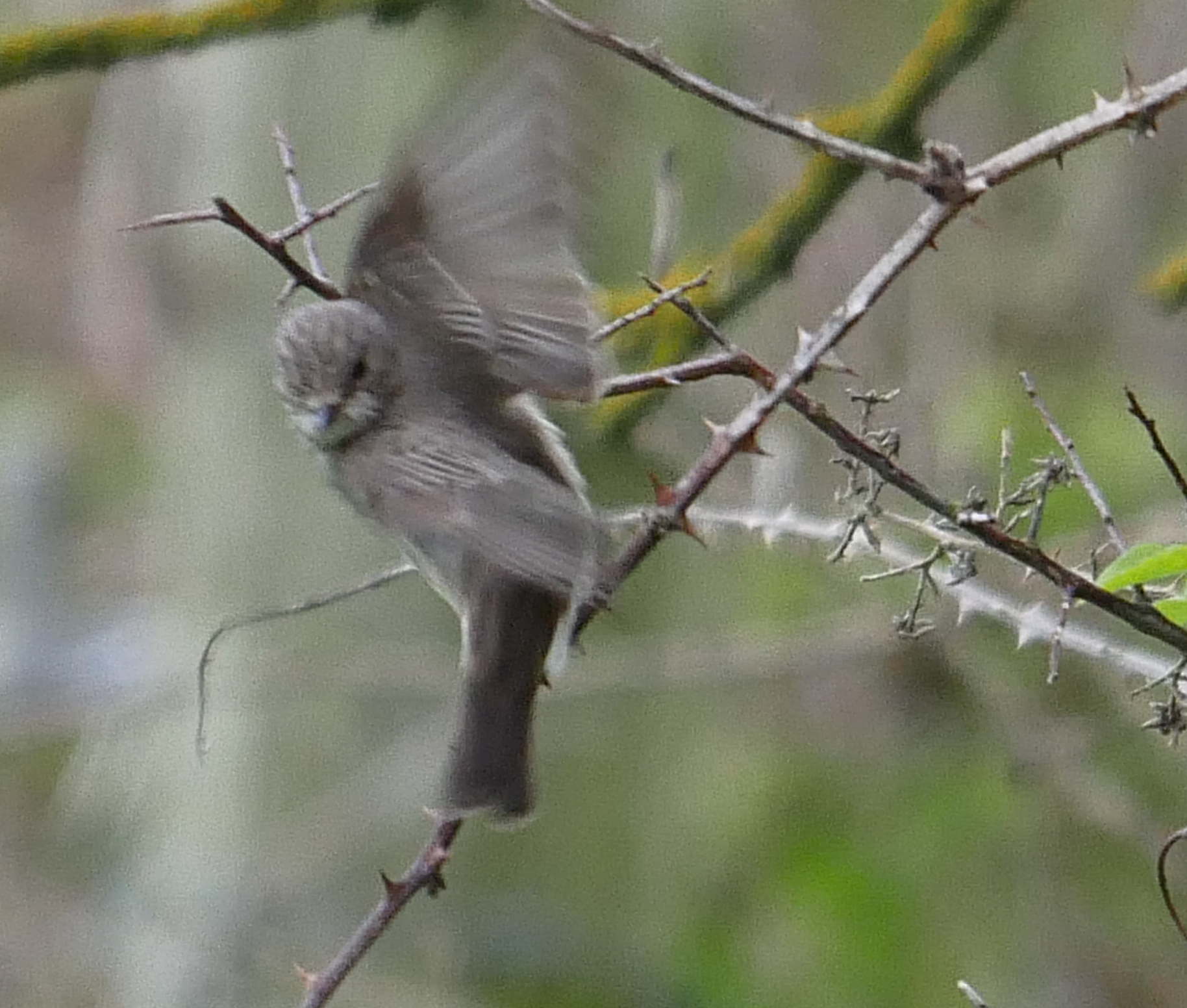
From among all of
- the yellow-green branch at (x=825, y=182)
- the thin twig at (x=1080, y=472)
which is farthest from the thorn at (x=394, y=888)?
the yellow-green branch at (x=825, y=182)

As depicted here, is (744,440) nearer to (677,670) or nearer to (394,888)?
(394,888)

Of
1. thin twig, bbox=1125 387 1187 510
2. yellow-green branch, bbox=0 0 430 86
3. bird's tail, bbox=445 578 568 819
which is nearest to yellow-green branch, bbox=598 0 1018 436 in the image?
bird's tail, bbox=445 578 568 819

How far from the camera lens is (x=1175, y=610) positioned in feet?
5.85

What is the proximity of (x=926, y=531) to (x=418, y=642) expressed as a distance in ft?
10.7

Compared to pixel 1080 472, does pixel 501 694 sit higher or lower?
lower

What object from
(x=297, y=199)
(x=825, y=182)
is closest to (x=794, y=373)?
(x=297, y=199)

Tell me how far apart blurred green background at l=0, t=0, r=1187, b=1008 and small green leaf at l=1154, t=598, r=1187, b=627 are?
2133 mm

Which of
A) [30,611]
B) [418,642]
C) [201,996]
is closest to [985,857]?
[418,642]

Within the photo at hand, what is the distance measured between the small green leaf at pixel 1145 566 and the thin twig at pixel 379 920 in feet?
2.36

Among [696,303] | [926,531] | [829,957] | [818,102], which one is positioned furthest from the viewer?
[818,102]

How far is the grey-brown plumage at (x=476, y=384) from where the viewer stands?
2490 millimetres

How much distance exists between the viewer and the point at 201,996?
544cm

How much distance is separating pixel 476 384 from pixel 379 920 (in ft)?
3.54

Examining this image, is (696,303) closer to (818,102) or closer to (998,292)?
(998,292)
